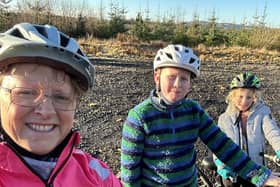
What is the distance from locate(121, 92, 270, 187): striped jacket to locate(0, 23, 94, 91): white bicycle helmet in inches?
47.6

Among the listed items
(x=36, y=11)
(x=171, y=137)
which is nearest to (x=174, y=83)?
(x=171, y=137)

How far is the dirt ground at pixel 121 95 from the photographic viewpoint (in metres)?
6.55

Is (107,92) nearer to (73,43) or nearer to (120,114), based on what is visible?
(120,114)

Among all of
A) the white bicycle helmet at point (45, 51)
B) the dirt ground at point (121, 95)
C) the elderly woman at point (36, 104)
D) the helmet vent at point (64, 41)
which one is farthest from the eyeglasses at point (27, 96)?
the dirt ground at point (121, 95)

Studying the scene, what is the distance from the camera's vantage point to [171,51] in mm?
3107

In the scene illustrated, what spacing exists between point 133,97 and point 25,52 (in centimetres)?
780

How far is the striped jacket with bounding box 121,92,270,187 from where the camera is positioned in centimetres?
292

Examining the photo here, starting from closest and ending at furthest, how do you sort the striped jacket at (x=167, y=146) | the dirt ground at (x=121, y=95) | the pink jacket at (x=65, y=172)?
the pink jacket at (x=65, y=172) → the striped jacket at (x=167, y=146) → the dirt ground at (x=121, y=95)

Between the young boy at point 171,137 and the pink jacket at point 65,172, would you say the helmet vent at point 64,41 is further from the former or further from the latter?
the young boy at point 171,137

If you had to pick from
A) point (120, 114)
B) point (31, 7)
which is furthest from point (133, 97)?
point (31, 7)

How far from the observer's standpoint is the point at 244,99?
3611 millimetres

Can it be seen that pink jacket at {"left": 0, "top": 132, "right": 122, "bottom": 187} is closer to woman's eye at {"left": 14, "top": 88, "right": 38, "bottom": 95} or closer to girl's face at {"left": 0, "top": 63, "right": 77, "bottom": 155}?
girl's face at {"left": 0, "top": 63, "right": 77, "bottom": 155}

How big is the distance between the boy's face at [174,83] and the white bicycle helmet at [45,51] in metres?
1.26

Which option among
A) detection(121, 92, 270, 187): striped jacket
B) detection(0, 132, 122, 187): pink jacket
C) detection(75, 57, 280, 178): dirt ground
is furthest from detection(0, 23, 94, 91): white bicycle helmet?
detection(75, 57, 280, 178): dirt ground
